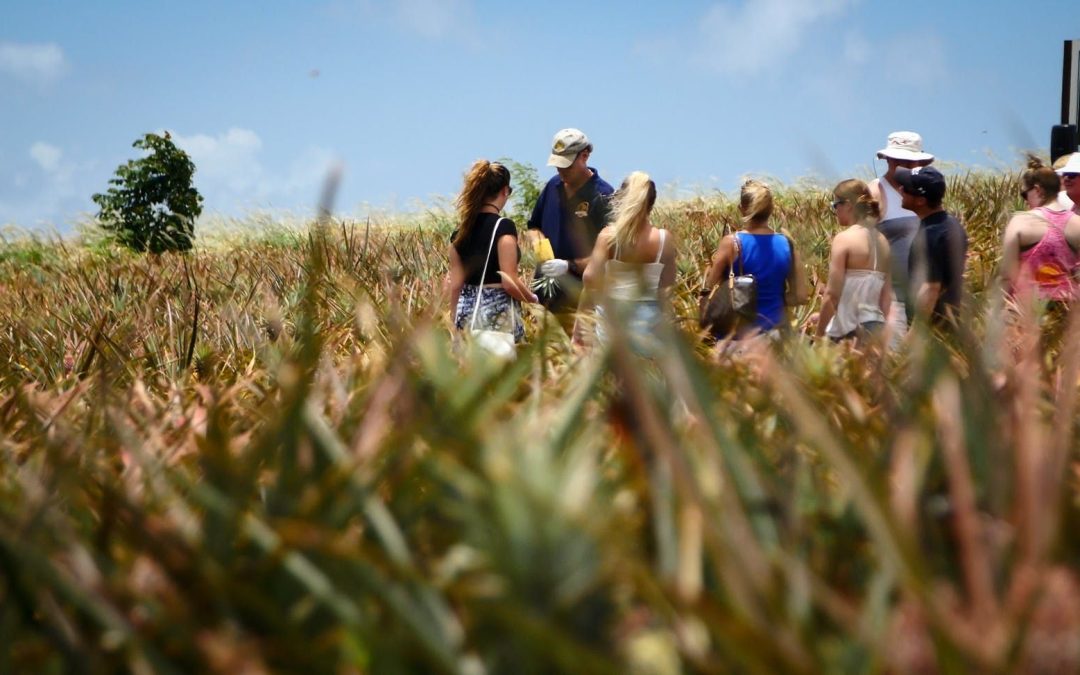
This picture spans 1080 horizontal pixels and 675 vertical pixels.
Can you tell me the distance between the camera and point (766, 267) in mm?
6355

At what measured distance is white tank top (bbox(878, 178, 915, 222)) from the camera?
25.5ft

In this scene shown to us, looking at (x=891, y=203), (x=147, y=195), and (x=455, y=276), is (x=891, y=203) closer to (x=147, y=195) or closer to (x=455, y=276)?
(x=455, y=276)

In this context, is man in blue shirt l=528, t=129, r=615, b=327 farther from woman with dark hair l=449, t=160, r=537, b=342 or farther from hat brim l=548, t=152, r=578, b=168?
woman with dark hair l=449, t=160, r=537, b=342

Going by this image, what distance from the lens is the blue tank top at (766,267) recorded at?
6.35 meters

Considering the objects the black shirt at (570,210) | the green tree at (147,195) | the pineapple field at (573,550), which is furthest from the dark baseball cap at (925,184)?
the green tree at (147,195)

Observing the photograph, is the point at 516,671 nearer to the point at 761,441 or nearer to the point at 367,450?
the point at 367,450

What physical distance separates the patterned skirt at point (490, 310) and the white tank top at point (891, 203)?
8.80ft

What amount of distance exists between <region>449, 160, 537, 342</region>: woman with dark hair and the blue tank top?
1.26 meters

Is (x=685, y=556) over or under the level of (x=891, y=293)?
over

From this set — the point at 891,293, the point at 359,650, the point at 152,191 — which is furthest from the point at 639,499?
the point at 152,191

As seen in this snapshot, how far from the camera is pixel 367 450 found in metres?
1.17

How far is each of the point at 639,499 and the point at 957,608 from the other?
33 cm

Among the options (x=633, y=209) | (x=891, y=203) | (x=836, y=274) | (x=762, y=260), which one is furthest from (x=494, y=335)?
(x=891, y=203)

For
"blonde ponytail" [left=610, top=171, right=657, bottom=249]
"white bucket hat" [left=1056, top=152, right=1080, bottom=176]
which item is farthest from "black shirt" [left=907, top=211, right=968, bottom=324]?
"white bucket hat" [left=1056, top=152, right=1080, bottom=176]
